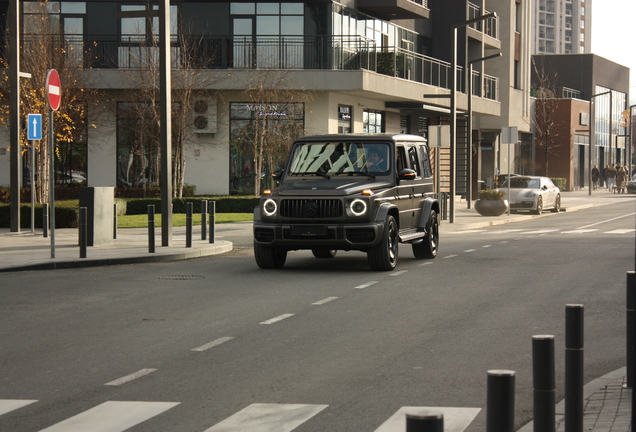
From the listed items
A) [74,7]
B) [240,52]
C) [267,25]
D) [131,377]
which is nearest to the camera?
[131,377]

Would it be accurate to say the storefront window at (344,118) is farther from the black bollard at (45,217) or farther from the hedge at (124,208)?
the black bollard at (45,217)

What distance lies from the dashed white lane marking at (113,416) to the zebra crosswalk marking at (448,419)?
1.48 metres

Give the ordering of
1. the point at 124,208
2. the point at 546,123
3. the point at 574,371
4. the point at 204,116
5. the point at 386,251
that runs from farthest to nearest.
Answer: the point at 546,123 → the point at 204,116 → the point at 124,208 → the point at 386,251 → the point at 574,371

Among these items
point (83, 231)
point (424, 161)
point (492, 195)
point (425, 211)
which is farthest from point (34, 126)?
point (492, 195)

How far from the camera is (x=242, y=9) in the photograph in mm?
37438

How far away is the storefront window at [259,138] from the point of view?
3647cm

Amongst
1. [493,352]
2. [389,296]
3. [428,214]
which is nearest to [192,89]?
[428,214]

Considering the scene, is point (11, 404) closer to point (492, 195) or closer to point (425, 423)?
point (425, 423)

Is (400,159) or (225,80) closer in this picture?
(400,159)

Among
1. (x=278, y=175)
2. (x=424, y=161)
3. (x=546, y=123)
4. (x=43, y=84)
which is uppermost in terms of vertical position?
(x=546, y=123)

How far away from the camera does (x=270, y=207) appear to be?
48.3ft

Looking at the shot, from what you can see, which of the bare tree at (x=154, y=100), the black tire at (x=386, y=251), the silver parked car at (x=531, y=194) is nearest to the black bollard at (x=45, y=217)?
the black tire at (x=386, y=251)

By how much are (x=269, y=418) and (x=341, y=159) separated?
9.97 meters

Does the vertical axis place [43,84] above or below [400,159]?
above
